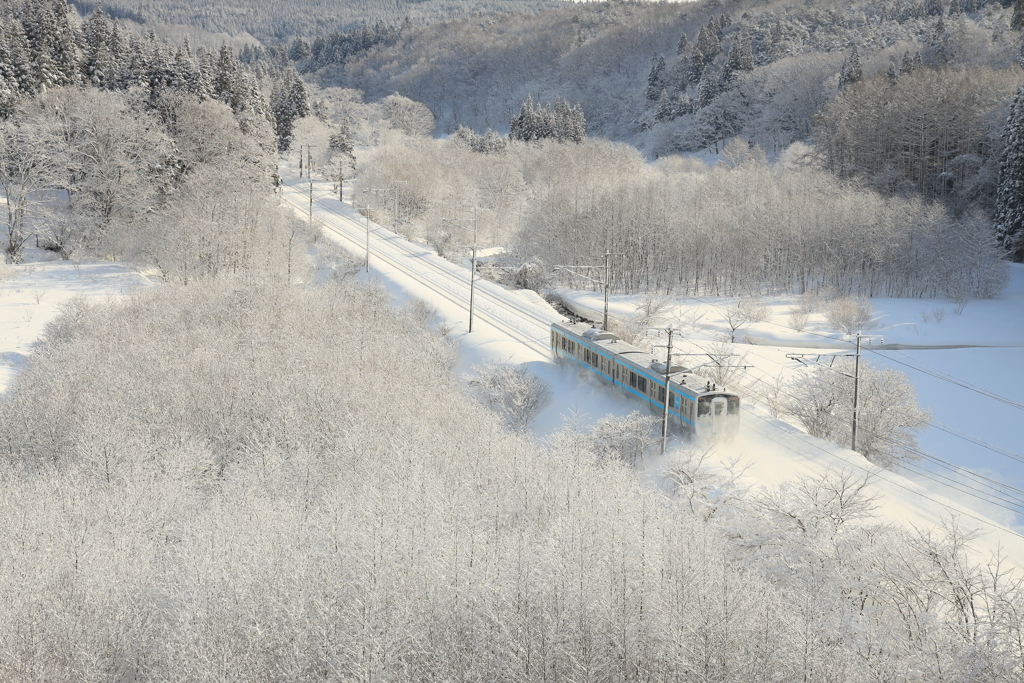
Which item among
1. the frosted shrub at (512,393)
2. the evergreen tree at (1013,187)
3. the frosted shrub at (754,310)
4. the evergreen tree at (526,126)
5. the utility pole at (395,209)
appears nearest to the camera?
the frosted shrub at (512,393)

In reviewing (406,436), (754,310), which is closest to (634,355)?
(406,436)

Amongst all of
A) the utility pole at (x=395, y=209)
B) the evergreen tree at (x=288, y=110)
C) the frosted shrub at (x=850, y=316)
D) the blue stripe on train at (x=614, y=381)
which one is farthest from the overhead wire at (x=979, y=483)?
the evergreen tree at (x=288, y=110)

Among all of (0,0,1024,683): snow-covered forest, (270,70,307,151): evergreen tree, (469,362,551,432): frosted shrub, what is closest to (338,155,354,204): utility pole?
(0,0,1024,683): snow-covered forest

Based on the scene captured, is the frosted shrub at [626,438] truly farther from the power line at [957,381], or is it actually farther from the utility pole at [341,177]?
the utility pole at [341,177]

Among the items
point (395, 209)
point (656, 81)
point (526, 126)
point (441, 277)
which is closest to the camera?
point (441, 277)

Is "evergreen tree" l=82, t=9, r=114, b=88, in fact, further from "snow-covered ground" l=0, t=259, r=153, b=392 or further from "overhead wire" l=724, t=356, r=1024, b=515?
"overhead wire" l=724, t=356, r=1024, b=515

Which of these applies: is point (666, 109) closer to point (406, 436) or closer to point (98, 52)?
point (98, 52)
